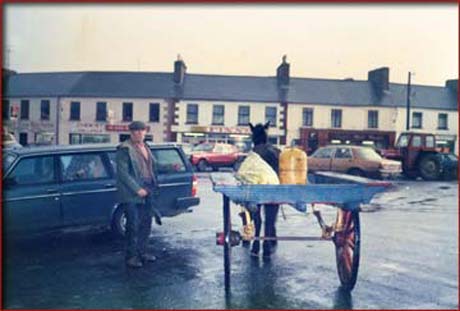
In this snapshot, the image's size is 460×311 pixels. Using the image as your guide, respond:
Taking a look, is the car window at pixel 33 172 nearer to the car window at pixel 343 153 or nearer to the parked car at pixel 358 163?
the parked car at pixel 358 163

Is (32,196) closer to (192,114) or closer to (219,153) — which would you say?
(192,114)

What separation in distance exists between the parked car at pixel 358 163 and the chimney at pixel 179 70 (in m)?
4.33

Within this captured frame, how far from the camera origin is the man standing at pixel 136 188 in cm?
451

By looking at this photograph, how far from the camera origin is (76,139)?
5.81 m

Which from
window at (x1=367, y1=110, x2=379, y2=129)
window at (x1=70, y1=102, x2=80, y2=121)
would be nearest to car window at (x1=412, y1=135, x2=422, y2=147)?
window at (x1=367, y1=110, x2=379, y2=129)

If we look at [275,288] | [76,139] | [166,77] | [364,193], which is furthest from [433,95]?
[76,139]

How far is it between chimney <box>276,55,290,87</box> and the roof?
97 millimetres

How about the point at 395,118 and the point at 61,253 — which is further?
the point at 395,118

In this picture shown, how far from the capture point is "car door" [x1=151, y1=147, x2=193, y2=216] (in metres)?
6.21

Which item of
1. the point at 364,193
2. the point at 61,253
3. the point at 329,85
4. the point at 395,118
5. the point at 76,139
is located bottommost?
the point at 61,253

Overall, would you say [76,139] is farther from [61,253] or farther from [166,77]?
[166,77]

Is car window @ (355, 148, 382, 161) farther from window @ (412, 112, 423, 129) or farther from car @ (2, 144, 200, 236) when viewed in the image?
car @ (2, 144, 200, 236)

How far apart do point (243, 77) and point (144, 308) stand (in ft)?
16.5

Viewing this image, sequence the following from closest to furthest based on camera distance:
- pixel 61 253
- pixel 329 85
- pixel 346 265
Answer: pixel 346 265 → pixel 61 253 → pixel 329 85
